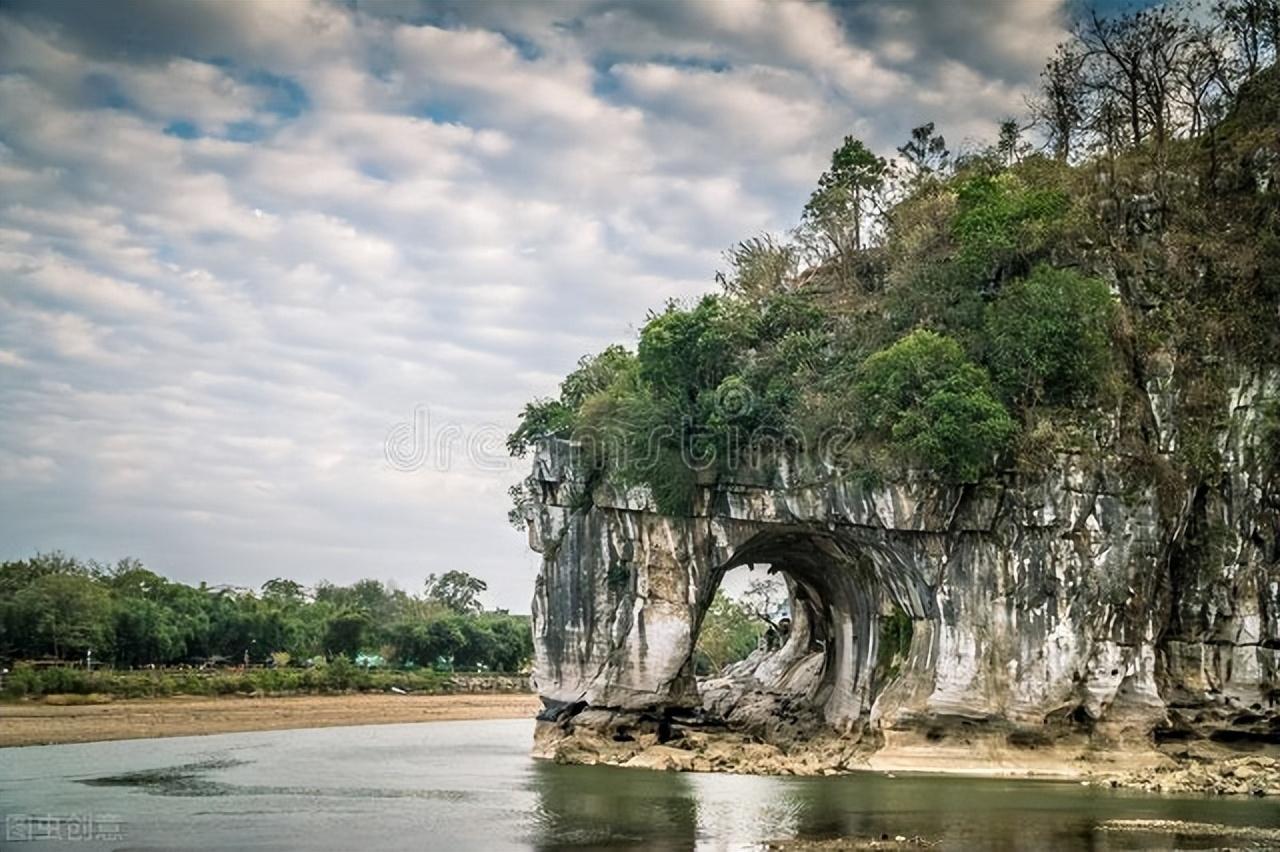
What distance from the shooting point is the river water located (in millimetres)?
20344

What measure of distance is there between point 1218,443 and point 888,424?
8297mm

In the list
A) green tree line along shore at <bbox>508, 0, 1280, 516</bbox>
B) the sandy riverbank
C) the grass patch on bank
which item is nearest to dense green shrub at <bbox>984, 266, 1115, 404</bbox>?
green tree line along shore at <bbox>508, 0, 1280, 516</bbox>

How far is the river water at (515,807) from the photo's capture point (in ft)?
66.7

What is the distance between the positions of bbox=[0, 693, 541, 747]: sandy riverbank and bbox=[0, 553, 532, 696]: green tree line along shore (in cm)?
138

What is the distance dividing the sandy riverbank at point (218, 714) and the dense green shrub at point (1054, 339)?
2778 centimetres

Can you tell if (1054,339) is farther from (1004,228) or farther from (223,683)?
(223,683)

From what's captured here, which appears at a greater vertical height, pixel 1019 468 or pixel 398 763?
pixel 1019 468

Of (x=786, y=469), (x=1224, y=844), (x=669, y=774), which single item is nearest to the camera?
(x=1224, y=844)

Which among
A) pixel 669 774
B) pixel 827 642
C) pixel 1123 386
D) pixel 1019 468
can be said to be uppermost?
pixel 1123 386

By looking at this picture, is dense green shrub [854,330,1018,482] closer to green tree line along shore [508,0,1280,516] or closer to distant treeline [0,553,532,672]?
green tree line along shore [508,0,1280,516]

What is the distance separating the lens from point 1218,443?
108 ft

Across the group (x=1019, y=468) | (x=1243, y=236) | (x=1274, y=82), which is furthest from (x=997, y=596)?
(x=1274, y=82)

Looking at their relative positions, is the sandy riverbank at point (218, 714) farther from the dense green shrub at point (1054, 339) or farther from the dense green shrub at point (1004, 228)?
the dense green shrub at point (1004, 228)

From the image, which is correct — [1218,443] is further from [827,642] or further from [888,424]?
[827,642]
